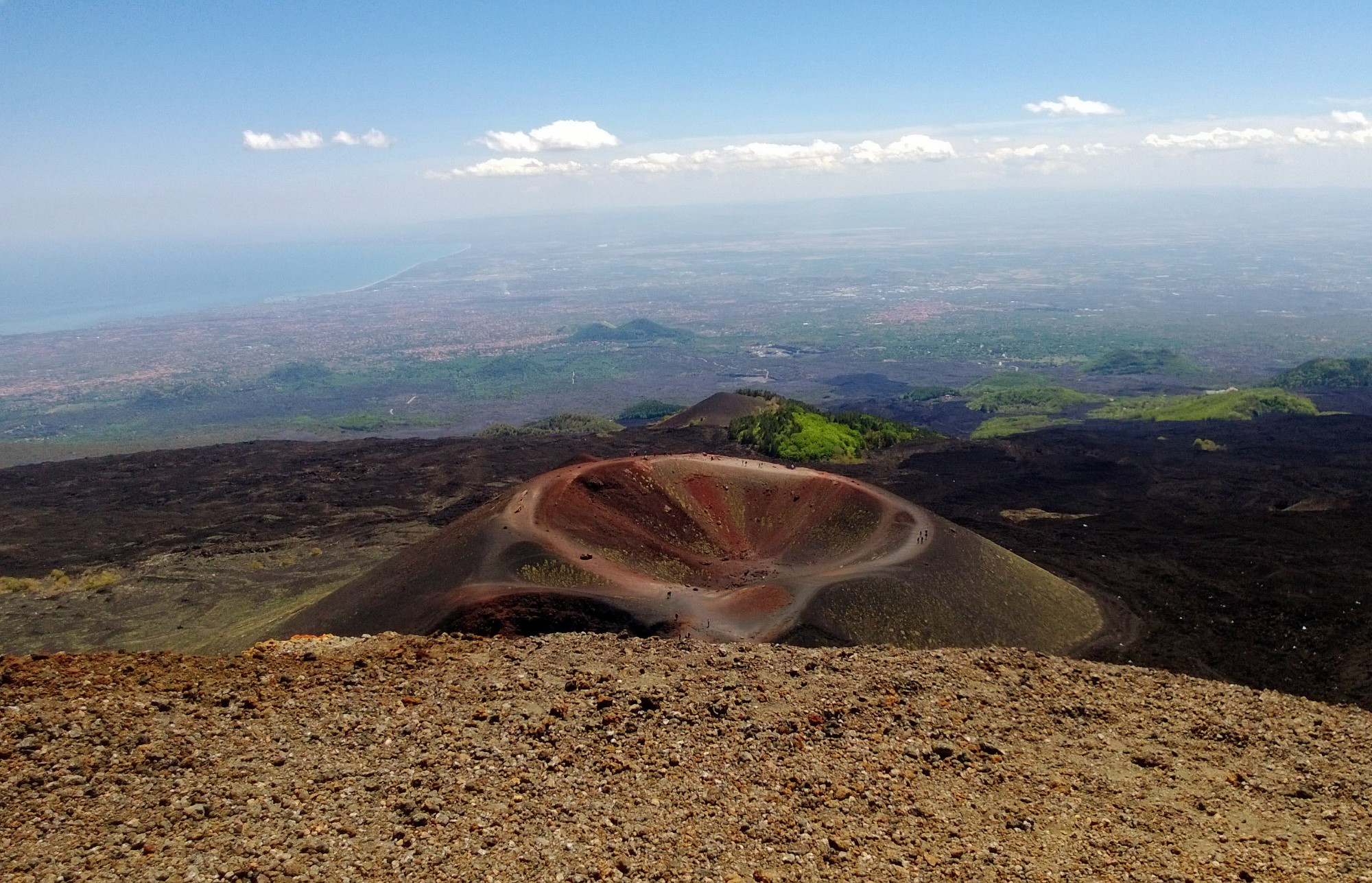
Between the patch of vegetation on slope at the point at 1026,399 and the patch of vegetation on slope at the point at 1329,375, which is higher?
the patch of vegetation on slope at the point at 1329,375

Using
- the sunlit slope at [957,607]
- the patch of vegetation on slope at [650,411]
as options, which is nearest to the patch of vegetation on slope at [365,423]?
the patch of vegetation on slope at [650,411]

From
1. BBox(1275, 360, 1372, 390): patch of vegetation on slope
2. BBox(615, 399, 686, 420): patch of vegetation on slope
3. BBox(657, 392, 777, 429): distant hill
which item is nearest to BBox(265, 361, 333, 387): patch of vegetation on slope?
BBox(615, 399, 686, 420): patch of vegetation on slope

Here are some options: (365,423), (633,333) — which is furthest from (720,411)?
(633,333)

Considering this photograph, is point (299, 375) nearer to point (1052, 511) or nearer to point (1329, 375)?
point (1052, 511)

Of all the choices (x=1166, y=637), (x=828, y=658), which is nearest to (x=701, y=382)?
(x=1166, y=637)

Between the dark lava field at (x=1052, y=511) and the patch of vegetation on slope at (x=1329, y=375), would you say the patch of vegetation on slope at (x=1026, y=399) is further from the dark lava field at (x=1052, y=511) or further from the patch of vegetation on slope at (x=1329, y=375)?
the patch of vegetation on slope at (x=1329, y=375)

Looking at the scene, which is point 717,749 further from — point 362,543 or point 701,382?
point 701,382

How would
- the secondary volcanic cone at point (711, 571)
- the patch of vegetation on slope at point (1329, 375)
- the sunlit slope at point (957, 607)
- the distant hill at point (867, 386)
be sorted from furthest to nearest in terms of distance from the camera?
1. the distant hill at point (867, 386)
2. the patch of vegetation on slope at point (1329, 375)
3. the sunlit slope at point (957, 607)
4. the secondary volcanic cone at point (711, 571)
